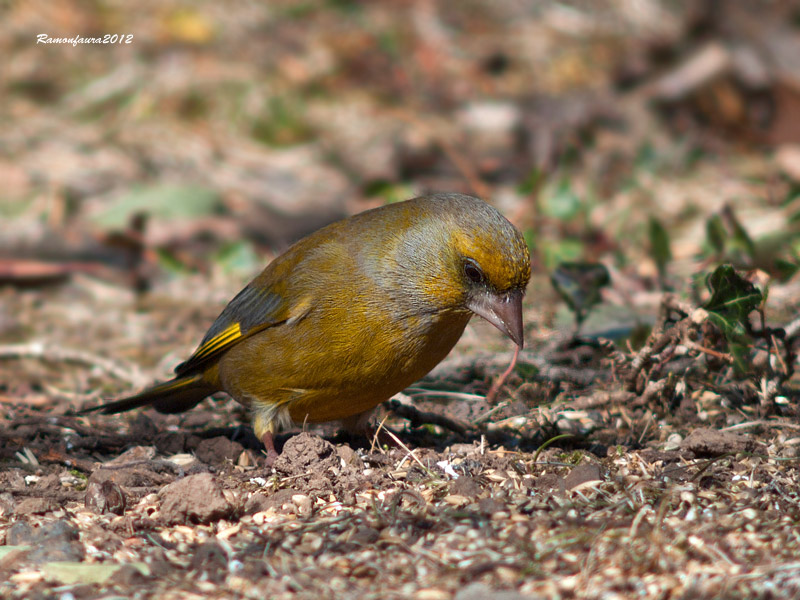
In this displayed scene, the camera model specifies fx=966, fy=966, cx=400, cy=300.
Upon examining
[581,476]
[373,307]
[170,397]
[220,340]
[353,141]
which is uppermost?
[353,141]

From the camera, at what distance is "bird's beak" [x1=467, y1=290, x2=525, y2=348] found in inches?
162

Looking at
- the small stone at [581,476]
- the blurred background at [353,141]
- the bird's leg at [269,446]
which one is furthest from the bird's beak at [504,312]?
the blurred background at [353,141]

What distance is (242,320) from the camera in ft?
15.7

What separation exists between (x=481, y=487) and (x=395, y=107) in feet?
23.4

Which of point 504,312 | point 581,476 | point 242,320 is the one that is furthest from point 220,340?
point 581,476

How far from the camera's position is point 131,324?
23.6 ft

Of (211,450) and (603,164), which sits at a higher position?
(603,164)

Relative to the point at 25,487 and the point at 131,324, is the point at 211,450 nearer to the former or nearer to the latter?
the point at 25,487

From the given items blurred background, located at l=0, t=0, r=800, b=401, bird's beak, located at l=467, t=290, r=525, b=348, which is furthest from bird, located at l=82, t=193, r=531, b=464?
blurred background, located at l=0, t=0, r=800, b=401

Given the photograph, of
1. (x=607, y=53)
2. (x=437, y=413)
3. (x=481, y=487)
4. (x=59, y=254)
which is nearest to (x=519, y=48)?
(x=607, y=53)

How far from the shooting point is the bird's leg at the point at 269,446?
430 centimetres

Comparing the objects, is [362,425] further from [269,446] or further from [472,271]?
[472,271]

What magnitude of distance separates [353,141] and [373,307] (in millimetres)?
5746

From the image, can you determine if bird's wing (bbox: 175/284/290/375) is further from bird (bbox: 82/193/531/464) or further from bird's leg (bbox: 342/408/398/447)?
bird's leg (bbox: 342/408/398/447)
